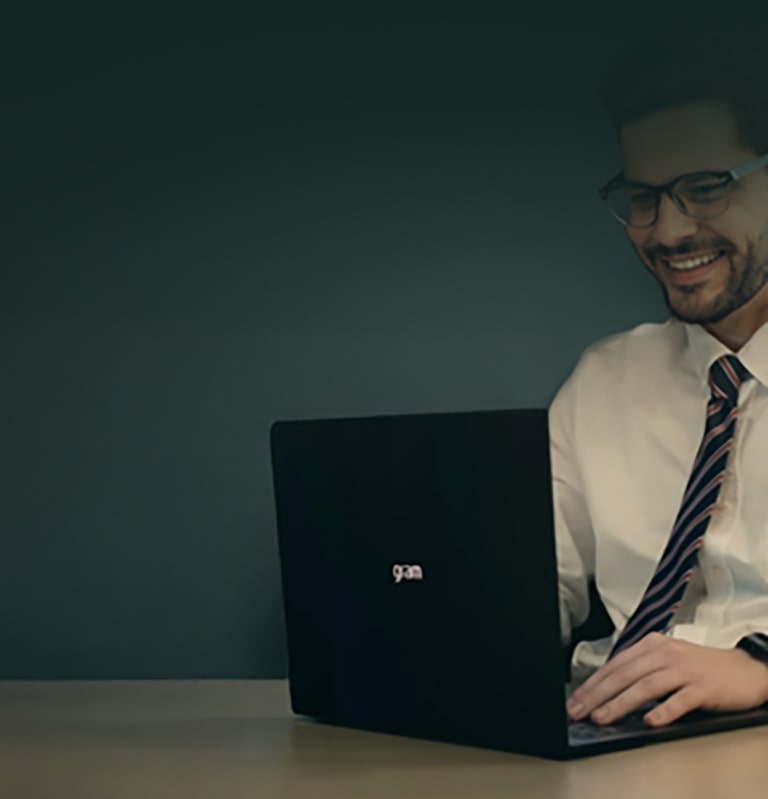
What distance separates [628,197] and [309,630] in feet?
3.21

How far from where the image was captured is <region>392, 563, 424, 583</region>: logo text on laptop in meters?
1.46

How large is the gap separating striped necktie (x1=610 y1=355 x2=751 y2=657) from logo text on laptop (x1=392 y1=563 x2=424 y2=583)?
0.57 m

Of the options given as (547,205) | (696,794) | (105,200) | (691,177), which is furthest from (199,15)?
(696,794)

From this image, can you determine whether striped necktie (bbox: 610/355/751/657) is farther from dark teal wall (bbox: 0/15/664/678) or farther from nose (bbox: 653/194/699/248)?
dark teal wall (bbox: 0/15/664/678)

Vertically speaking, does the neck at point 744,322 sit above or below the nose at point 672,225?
below

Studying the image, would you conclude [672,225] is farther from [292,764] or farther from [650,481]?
[292,764]

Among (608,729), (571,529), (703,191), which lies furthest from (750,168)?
(608,729)

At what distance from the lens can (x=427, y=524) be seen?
1.45 m

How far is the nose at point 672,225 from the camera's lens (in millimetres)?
2158

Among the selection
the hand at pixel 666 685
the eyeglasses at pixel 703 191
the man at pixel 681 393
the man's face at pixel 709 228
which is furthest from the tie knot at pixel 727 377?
the hand at pixel 666 685

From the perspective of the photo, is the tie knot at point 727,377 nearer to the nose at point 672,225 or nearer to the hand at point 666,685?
the nose at point 672,225

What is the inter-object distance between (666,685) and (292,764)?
1.42 feet

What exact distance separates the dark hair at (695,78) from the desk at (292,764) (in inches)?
41.3

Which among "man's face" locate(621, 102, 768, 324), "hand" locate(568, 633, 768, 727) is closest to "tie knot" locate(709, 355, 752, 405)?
"man's face" locate(621, 102, 768, 324)
